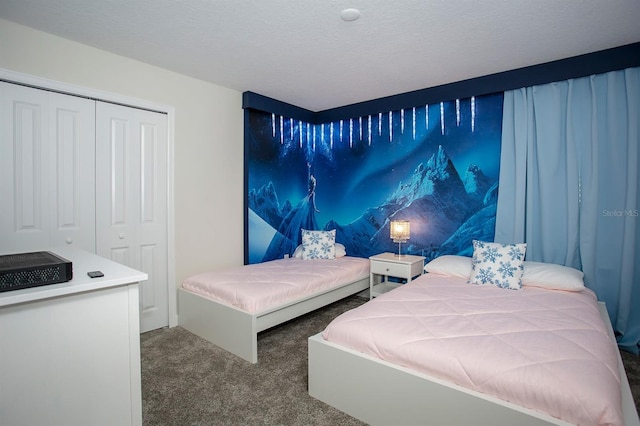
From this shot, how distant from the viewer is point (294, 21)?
2.25 meters

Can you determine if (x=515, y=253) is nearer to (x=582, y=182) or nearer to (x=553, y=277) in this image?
(x=553, y=277)

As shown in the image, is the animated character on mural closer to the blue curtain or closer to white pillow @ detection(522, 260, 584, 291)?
the blue curtain

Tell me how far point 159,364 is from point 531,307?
2.57 metres

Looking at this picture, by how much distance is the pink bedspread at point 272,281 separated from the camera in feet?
8.60

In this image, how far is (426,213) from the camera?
3.82m

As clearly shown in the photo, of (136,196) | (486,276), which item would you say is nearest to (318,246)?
(486,276)

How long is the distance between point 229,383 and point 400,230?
2.27 metres

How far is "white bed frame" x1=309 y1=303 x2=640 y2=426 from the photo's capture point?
140 centimetres

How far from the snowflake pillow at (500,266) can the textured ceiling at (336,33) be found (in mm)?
1599

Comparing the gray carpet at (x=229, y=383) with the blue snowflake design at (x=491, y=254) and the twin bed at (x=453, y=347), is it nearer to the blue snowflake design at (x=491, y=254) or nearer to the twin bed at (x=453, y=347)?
the twin bed at (x=453, y=347)

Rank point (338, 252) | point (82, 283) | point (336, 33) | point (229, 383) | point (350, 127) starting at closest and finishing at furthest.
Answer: point (82, 283) < point (229, 383) < point (336, 33) < point (338, 252) < point (350, 127)

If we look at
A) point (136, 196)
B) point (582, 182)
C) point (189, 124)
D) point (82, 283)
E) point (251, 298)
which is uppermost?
point (189, 124)

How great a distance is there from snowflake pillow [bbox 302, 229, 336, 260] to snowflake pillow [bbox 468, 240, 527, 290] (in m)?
Answer: 1.60

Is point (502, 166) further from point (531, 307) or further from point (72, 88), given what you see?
point (72, 88)
